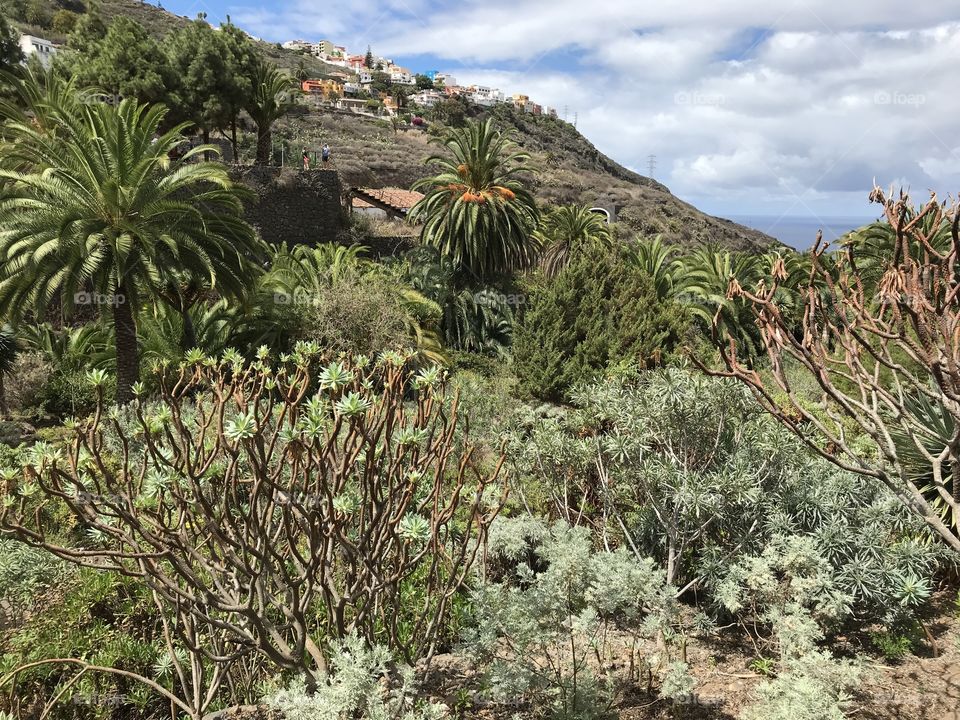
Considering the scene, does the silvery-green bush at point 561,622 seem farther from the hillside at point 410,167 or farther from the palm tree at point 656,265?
the hillside at point 410,167

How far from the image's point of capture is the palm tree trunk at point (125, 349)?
1057 centimetres

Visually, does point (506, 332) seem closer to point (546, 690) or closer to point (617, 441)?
point (617, 441)

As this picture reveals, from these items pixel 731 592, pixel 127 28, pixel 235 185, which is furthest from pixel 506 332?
pixel 127 28

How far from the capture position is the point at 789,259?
63.2 feet

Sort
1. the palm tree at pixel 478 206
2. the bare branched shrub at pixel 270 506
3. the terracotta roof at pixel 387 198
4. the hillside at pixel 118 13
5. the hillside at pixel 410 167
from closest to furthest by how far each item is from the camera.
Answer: the bare branched shrub at pixel 270 506 → the palm tree at pixel 478 206 → the terracotta roof at pixel 387 198 → the hillside at pixel 410 167 → the hillside at pixel 118 13

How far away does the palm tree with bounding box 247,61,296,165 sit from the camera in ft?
74.7

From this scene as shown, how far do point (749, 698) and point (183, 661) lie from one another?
375 cm

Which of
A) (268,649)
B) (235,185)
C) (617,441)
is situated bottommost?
(268,649)

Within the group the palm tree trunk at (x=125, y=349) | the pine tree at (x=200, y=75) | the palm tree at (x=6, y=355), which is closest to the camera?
the palm tree trunk at (x=125, y=349)

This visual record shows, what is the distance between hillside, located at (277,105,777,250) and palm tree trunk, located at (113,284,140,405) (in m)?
25.4

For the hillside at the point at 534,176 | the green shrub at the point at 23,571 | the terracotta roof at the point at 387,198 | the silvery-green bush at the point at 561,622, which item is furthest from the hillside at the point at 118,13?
the silvery-green bush at the point at 561,622

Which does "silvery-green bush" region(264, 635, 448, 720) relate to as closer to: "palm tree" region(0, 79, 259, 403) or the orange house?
"palm tree" region(0, 79, 259, 403)

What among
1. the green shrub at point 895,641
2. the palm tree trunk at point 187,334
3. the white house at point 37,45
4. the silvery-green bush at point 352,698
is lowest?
the green shrub at point 895,641

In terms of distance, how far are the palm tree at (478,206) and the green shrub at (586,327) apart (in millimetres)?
3306
